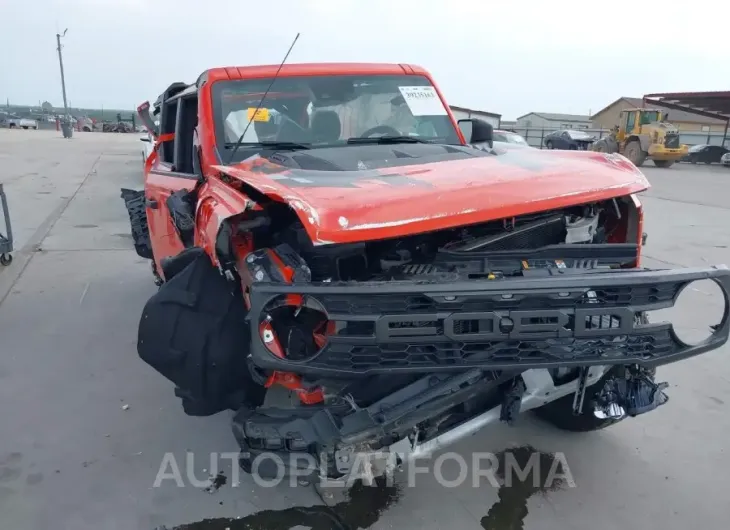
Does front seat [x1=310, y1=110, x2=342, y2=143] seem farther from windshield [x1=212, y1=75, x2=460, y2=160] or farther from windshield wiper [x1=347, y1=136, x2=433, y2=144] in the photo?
windshield wiper [x1=347, y1=136, x2=433, y2=144]

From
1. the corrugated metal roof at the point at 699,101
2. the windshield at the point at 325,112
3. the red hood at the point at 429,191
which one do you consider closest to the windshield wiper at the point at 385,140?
the windshield at the point at 325,112

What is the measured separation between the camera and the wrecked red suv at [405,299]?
81.2 inches

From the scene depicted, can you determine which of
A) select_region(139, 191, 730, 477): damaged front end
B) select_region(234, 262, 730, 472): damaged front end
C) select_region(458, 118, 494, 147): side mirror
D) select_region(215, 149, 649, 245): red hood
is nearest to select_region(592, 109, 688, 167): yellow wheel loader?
select_region(458, 118, 494, 147): side mirror

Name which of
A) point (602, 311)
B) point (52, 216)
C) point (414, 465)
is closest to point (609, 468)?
point (414, 465)

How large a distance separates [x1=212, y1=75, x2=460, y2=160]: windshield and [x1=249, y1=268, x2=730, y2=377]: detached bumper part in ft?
5.05

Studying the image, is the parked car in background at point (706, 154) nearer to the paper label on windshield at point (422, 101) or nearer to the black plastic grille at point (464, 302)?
the paper label on windshield at point (422, 101)

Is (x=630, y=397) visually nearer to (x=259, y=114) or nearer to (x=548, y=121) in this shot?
(x=259, y=114)

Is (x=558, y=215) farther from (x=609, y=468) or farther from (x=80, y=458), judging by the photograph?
(x=80, y=458)

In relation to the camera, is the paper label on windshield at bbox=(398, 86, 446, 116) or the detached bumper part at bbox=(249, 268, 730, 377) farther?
the paper label on windshield at bbox=(398, 86, 446, 116)

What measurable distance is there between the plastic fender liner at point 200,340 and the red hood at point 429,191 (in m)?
0.52

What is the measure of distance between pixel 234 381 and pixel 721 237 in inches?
321

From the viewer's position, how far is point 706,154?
26.5 metres

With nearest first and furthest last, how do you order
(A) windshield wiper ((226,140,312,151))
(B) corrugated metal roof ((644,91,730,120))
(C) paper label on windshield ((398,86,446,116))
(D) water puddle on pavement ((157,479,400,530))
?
(D) water puddle on pavement ((157,479,400,530)) → (A) windshield wiper ((226,140,312,151)) → (C) paper label on windshield ((398,86,446,116)) → (B) corrugated metal roof ((644,91,730,120))

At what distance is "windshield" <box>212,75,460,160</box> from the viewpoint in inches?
135
